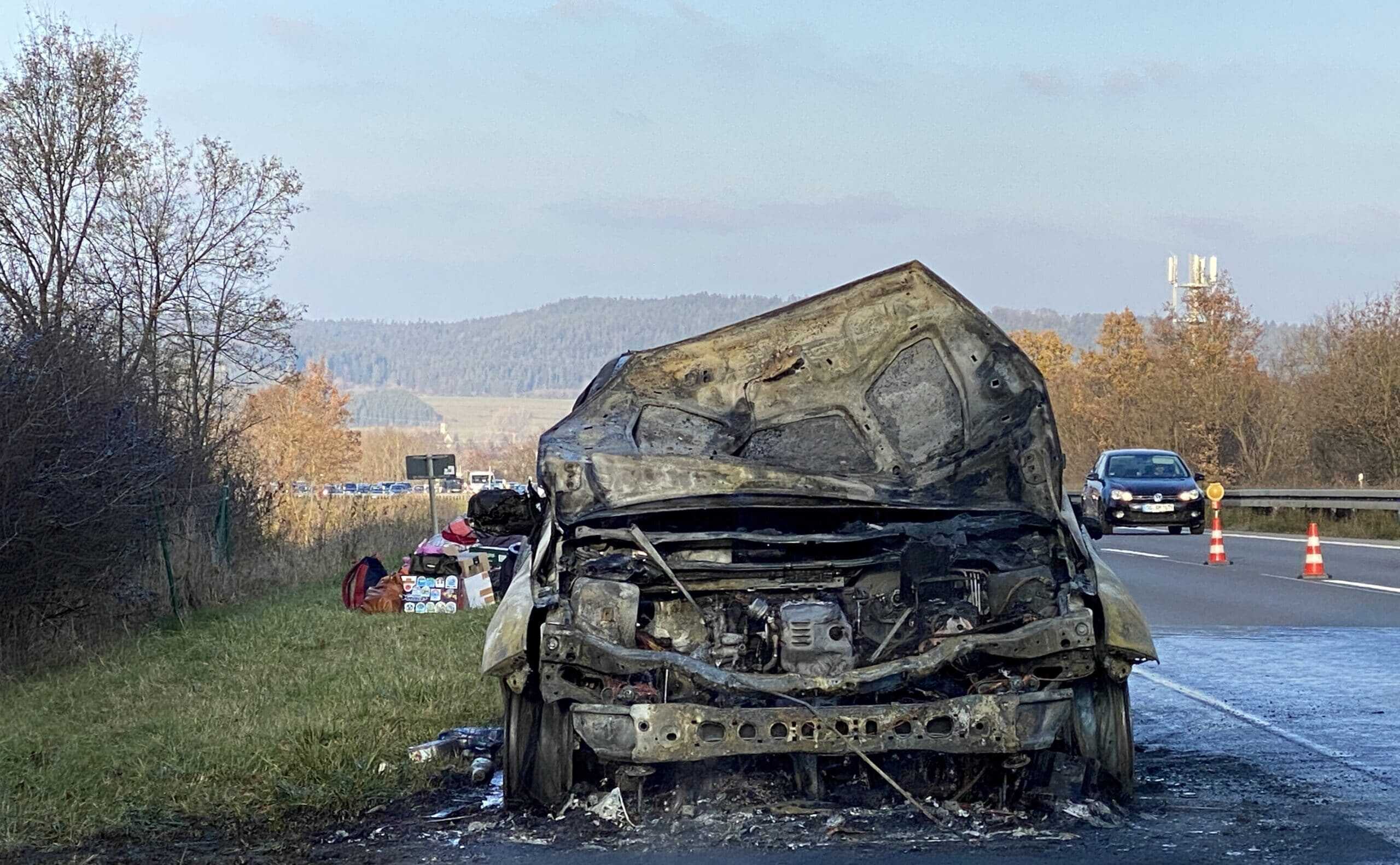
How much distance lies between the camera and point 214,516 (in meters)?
20.3

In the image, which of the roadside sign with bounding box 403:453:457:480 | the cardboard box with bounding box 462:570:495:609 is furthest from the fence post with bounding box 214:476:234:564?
the roadside sign with bounding box 403:453:457:480

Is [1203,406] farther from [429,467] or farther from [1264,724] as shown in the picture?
[1264,724]

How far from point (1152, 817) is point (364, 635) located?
9129 mm

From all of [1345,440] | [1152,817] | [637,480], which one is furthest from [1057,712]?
[1345,440]

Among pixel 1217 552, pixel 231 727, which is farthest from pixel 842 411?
pixel 1217 552

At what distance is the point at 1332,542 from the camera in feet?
85.7

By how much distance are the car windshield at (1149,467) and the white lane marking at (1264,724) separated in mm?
18741

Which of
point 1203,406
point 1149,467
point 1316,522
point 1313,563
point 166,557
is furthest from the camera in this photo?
point 1203,406

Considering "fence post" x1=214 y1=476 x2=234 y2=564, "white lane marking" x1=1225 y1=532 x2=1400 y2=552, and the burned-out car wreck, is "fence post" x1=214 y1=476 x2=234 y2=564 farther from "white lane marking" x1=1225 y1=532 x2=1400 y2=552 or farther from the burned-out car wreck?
"white lane marking" x1=1225 y1=532 x2=1400 y2=552

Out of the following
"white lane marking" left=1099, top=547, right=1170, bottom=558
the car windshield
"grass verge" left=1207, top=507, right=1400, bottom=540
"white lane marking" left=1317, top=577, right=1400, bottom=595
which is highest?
the car windshield

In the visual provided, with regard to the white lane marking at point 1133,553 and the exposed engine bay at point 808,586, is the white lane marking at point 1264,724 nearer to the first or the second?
the exposed engine bay at point 808,586

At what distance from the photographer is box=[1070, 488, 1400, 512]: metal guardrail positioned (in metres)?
28.5

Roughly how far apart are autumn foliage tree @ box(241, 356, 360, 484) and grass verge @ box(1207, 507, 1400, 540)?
23.3m

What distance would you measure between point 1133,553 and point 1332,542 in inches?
193
